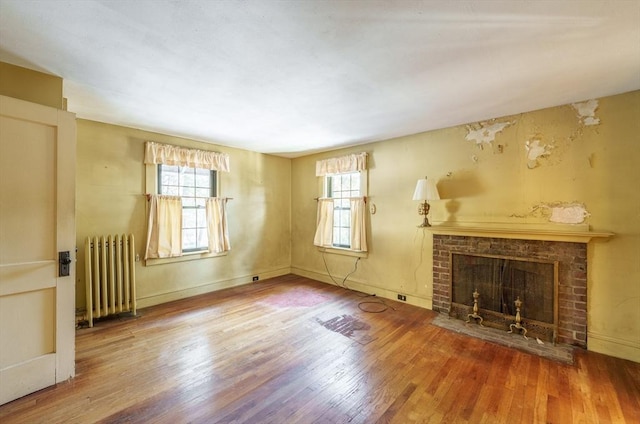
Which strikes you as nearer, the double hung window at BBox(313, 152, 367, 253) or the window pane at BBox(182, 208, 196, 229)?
the window pane at BBox(182, 208, 196, 229)

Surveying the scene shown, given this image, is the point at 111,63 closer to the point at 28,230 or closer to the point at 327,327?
the point at 28,230

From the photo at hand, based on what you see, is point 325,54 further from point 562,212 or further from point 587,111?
point 562,212

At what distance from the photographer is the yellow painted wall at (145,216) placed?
332 cm

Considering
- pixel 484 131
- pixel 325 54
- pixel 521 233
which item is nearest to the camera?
pixel 325 54

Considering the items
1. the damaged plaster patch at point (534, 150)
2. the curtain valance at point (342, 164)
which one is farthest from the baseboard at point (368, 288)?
the damaged plaster patch at point (534, 150)

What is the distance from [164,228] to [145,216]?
11.6 inches

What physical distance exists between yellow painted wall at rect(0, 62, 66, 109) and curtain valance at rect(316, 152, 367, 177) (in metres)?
3.50

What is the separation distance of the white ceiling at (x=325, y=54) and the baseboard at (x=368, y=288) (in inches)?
98.4

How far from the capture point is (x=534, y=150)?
2.94 metres

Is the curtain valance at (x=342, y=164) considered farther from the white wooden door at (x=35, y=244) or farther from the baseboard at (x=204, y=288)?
the white wooden door at (x=35, y=244)

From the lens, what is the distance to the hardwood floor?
1.78 m

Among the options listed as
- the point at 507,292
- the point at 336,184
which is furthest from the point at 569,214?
the point at 336,184

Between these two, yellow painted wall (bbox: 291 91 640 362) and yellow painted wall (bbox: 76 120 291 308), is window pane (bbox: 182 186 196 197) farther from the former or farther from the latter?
yellow painted wall (bbox: 291 91 640 362)

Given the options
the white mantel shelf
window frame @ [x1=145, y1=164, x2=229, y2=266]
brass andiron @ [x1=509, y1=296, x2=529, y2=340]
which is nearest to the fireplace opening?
brass andiron @ [x1=509, y1=296, x2=529, y2=340]
